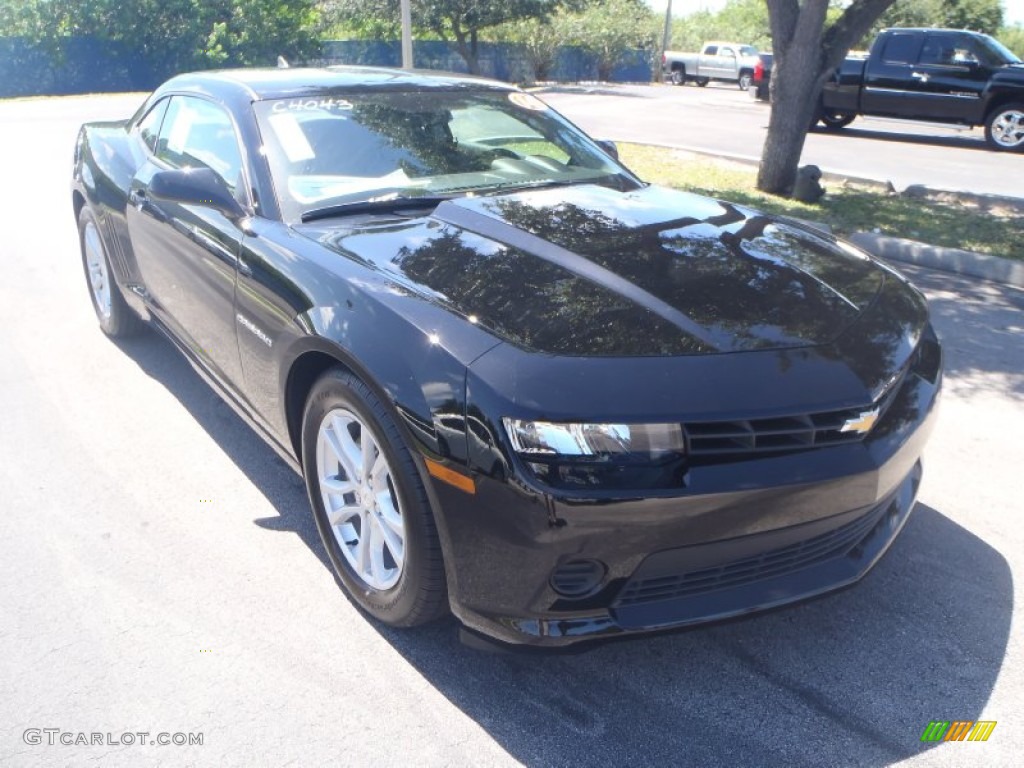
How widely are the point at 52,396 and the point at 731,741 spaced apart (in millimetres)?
A: 3886

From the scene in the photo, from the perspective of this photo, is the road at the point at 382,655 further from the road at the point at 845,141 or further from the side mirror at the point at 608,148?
the road at the point at 845,141

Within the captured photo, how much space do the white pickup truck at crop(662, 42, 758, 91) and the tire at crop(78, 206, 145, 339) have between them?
34426 millimetres

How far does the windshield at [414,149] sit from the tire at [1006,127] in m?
13.2

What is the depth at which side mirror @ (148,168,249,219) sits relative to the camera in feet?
11.6

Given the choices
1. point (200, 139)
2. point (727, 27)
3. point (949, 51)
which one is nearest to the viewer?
point (200, 139)

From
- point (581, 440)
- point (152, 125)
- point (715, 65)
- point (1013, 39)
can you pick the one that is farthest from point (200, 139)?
point (1013, 39)

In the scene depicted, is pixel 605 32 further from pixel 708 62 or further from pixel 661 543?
pixel 661 543

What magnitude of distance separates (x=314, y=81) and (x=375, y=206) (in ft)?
3.18

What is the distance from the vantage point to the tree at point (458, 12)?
98.4ft

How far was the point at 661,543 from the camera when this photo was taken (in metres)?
2.28

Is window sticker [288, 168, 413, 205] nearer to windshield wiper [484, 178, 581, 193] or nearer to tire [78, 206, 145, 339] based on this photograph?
windshield wiper [484, 178, 581, 193]

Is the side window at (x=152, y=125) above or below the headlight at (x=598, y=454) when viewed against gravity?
above

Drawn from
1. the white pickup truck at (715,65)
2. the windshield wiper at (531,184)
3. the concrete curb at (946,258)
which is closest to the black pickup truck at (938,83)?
the concrete curb at (946,258)

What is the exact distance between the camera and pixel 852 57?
56.4 ft
